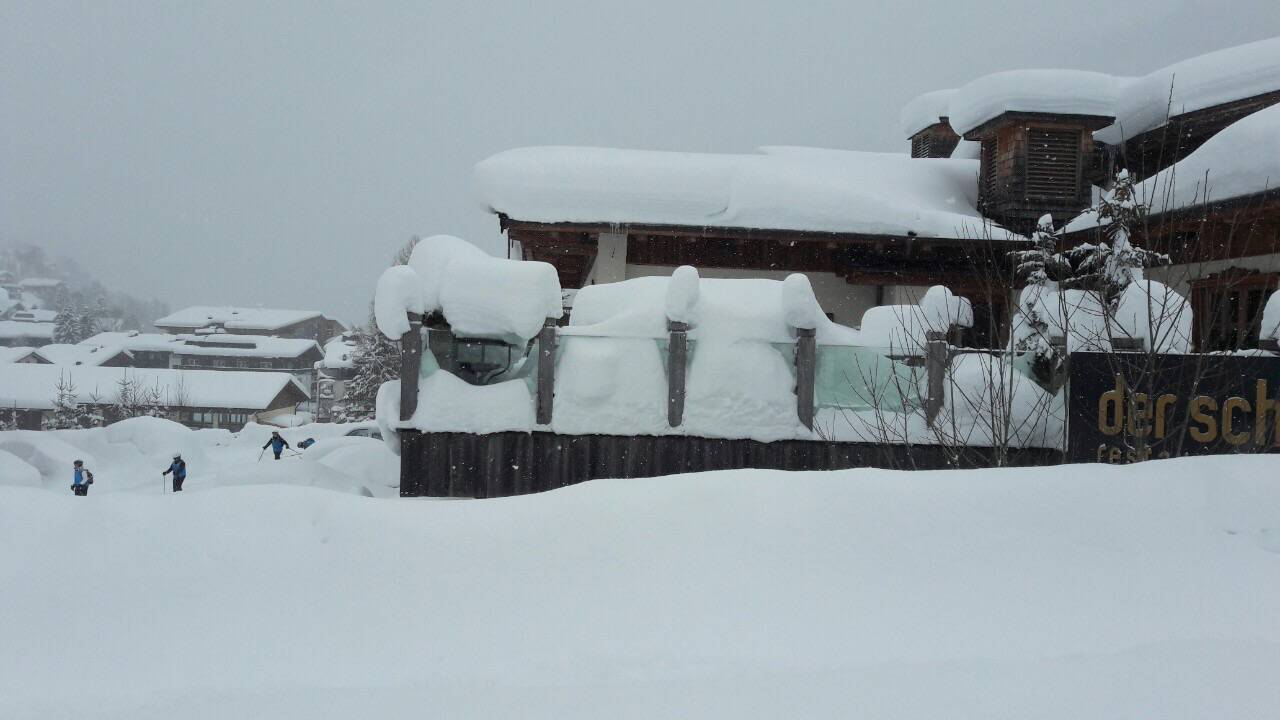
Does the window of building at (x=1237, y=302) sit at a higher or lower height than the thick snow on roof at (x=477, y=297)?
higher

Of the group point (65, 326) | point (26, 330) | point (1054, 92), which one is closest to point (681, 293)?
point (1054, 92)

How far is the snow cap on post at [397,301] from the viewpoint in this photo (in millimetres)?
7375

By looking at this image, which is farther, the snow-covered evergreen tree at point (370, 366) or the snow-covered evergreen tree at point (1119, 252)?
the snow-covered evergreen tree at point (370, 366)

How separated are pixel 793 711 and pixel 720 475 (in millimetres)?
1468

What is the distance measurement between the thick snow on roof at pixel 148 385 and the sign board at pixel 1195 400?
45.6 metres

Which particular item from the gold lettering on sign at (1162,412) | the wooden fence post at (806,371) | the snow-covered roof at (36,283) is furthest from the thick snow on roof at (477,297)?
the snow-covered roof at (36,283)

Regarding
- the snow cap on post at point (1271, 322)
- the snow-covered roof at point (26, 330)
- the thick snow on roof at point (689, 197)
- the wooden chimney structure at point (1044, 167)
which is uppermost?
the wooden chimney structure at point (1044, 167)

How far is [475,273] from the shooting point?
7.46 metres

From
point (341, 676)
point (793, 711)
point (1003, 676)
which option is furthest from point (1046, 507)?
point (341, 676)

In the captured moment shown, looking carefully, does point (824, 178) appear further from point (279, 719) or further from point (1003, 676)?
point (279, 719)

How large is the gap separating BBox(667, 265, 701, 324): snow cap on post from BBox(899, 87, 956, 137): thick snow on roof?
494 inches

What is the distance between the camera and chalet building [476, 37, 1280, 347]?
11.6m

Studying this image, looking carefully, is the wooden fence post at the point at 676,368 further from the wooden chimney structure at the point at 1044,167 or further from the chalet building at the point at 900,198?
the wooden chimney structure at the point at 1044,167

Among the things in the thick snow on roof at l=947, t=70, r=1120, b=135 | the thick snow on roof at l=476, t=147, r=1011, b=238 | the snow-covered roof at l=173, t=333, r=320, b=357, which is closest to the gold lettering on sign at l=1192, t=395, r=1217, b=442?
the thick snow on roof at l=476, t=147, r=1011, b=238
